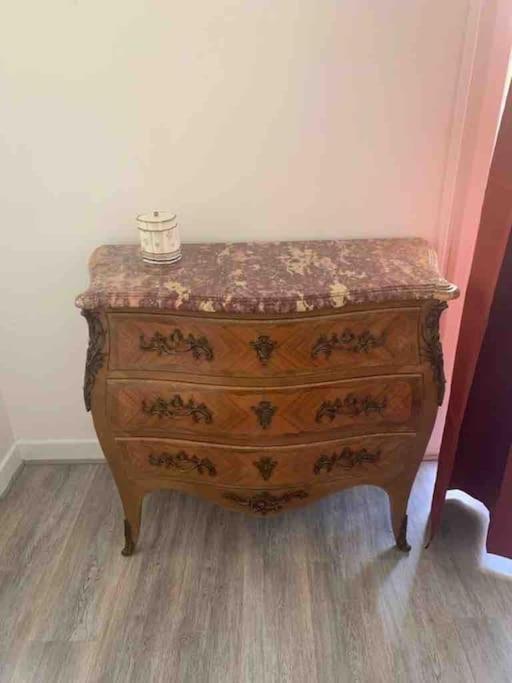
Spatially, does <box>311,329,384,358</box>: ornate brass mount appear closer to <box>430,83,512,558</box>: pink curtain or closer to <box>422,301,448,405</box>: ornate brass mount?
<box>422,301,448,405</box>: ornate brass mount

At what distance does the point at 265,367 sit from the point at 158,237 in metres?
0.42

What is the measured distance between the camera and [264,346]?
1.20 metres

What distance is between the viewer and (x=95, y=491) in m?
1.86

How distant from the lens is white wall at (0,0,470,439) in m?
1.29

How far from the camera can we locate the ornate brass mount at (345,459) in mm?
1386

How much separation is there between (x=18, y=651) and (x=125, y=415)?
2.27 ft

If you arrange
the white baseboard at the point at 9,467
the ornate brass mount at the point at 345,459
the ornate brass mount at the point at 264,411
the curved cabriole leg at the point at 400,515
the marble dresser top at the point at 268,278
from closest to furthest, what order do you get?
the marble dresser top at the point at 268,278 < the ornate brass mount at the point at 264,411 < the ornate brass mount at the point at 345,459 < the curved cabriole leg at the point at 400,515 < the white baseboard at the point at 9,467

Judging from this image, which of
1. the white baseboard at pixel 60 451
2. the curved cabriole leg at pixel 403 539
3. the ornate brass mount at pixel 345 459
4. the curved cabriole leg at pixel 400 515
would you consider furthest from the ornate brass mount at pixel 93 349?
the curved cabriole leg at pixel 403 539

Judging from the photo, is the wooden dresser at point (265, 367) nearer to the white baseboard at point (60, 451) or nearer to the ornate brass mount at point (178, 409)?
the ornate brass mount at point (178, 409)

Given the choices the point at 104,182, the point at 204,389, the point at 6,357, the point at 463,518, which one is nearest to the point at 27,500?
the point at 6,357

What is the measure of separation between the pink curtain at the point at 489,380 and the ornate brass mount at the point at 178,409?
27.7 inches

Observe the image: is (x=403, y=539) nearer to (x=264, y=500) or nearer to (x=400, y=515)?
(x=400, y=515)

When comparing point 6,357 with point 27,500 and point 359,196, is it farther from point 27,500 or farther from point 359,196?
point 359,196

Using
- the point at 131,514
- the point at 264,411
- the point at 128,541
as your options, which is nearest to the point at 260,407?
the point at 264,411
